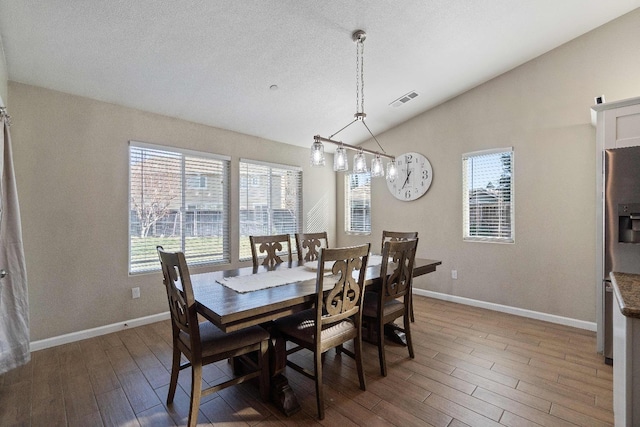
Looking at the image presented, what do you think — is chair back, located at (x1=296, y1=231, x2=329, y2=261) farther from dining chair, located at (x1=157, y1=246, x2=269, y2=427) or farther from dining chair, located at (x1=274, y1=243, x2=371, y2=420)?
dining chair, located at (x1=157, y1=246, x2=269, y2=427)

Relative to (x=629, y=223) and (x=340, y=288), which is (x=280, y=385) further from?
(x=629, y=223)

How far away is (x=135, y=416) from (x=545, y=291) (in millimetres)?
4106

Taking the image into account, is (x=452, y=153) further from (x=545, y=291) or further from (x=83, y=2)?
Answer: (x=83, y=2)

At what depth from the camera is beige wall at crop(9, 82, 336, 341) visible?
2699 mm

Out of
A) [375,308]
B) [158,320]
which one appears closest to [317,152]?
[375,308]

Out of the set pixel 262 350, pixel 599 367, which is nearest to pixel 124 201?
pixel 262 350

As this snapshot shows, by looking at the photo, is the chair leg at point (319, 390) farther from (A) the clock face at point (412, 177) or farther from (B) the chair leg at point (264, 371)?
(A) the clock face at point (412, 177)

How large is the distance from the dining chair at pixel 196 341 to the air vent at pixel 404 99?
3366 millimetres

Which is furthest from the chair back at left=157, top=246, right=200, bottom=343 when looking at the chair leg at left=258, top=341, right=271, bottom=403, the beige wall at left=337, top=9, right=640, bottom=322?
the beige wall at left=337, top=9, right=640, bottom=322

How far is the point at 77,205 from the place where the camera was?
2.92 meters

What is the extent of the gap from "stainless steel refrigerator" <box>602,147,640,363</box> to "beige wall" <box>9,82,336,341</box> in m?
4.39

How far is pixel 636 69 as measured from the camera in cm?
291

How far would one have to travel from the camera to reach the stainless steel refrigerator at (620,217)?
92.6 inches

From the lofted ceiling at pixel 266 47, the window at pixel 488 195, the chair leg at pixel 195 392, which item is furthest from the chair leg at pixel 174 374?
the window at pixel 488 195
